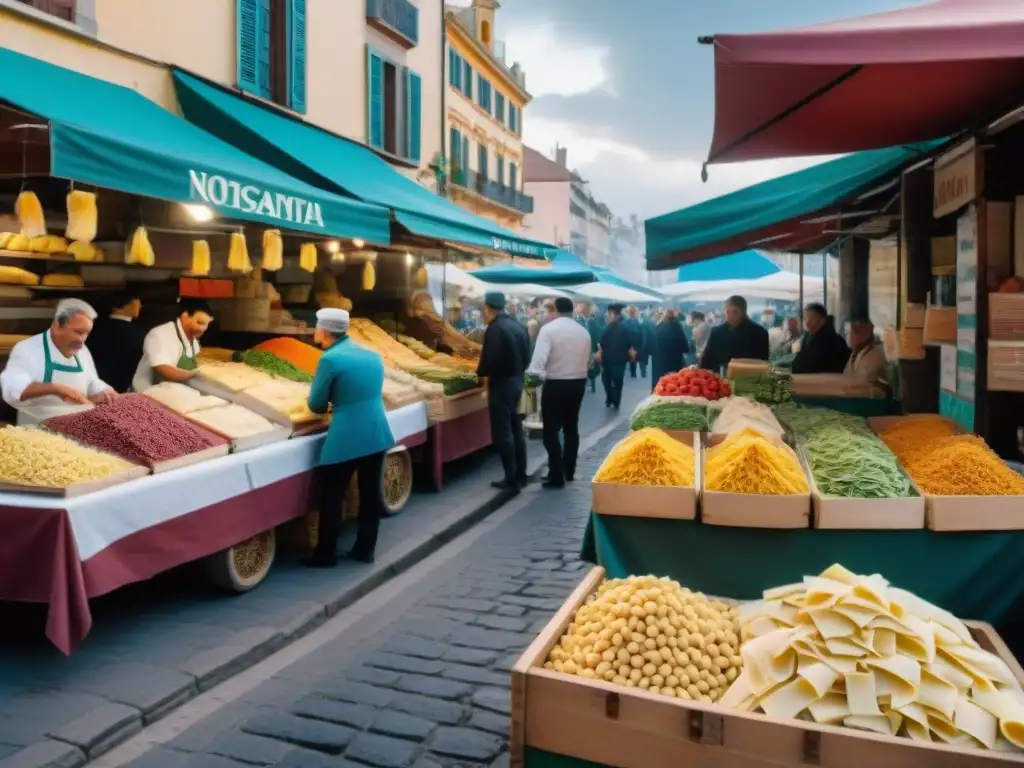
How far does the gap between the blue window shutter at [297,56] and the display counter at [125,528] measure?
6.63 metres

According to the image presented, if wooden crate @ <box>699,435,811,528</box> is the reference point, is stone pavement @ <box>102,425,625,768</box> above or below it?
below

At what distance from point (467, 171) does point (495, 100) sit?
6.15 m

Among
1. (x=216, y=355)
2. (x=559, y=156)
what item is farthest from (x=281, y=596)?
(x=559, y=156)

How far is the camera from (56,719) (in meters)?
4.21

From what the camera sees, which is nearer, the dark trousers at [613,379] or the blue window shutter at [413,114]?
the blue window shutter at [413,114]

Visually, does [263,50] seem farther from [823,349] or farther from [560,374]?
[823,349]

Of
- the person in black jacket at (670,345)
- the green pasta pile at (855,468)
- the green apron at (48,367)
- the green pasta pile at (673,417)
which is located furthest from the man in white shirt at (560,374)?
the person in black jacket at (670,345)

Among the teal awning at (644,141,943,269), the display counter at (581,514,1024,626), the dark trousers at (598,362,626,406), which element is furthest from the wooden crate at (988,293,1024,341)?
the dark trousers at (598,362,626,406)

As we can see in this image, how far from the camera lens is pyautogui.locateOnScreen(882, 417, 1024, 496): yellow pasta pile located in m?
4.35

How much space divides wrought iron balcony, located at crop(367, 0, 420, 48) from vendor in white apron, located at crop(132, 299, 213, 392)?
316 inches

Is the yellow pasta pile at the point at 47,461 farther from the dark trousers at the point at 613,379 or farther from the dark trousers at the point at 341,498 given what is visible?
the dark trousers at the point at 613,379

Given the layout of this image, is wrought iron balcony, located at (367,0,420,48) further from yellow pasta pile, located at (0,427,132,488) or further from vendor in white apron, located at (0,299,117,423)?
yellow pasta pile, located at (0,427,132,488)

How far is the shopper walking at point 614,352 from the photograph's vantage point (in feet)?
58.6

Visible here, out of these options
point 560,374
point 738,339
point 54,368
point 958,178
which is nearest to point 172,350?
point 54,368
